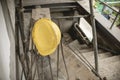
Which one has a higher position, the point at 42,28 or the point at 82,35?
the point at 42,28

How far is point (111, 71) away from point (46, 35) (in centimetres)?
137

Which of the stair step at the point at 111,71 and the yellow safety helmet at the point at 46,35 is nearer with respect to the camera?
the yellow safety helmet at the point at 46,35

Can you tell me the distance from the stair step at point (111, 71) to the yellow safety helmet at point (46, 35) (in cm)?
123

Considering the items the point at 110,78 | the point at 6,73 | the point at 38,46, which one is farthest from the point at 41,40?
the point at 110,78

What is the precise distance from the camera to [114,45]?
9.08ft

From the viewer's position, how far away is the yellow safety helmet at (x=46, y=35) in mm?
1174

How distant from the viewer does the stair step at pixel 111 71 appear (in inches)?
87.0

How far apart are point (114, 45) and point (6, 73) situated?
1.66m

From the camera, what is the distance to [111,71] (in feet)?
7.57

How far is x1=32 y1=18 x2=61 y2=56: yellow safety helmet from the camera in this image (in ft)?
3.85

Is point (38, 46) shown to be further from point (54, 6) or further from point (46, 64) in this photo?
point (54, 6)

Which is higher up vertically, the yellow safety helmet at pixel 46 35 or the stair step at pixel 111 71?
the yellow safety helmet at pixel 46 35

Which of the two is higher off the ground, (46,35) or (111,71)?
(46,35)

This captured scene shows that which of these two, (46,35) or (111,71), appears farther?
(111,71)
